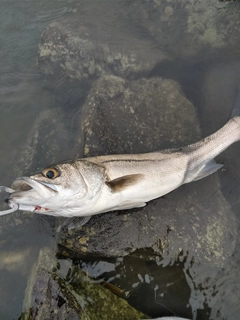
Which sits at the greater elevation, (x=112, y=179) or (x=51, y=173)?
(x=51, y=173)

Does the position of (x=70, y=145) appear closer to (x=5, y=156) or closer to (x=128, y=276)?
(x=5, y=156)

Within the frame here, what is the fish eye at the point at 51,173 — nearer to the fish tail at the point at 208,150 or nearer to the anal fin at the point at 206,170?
the fish tail at the point at 208,150

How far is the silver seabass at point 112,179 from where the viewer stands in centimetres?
400

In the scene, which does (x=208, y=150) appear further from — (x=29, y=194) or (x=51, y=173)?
(x=29, y=194)

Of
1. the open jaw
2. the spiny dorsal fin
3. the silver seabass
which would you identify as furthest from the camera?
the spiny dorsal fin

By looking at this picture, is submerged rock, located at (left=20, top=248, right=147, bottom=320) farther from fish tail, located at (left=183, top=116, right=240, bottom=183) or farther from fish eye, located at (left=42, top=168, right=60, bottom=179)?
fish tail, located at (left=183, top=116, right=240, bottom=183)

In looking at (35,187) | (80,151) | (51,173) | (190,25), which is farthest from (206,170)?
(190,25)

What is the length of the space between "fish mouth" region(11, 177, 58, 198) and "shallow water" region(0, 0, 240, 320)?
1.64 metres

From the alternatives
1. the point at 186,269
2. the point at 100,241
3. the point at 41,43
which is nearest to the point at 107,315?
the point at 100,241

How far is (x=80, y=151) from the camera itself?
555 cm

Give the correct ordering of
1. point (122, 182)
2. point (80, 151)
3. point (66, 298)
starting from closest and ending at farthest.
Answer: point (122, 182) < point (66, 298) < point (80, 151)

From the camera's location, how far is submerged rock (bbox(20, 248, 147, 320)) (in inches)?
183

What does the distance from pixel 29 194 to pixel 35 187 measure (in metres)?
0.11

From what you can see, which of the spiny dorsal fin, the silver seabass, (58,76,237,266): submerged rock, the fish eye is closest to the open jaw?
the silver seabass
